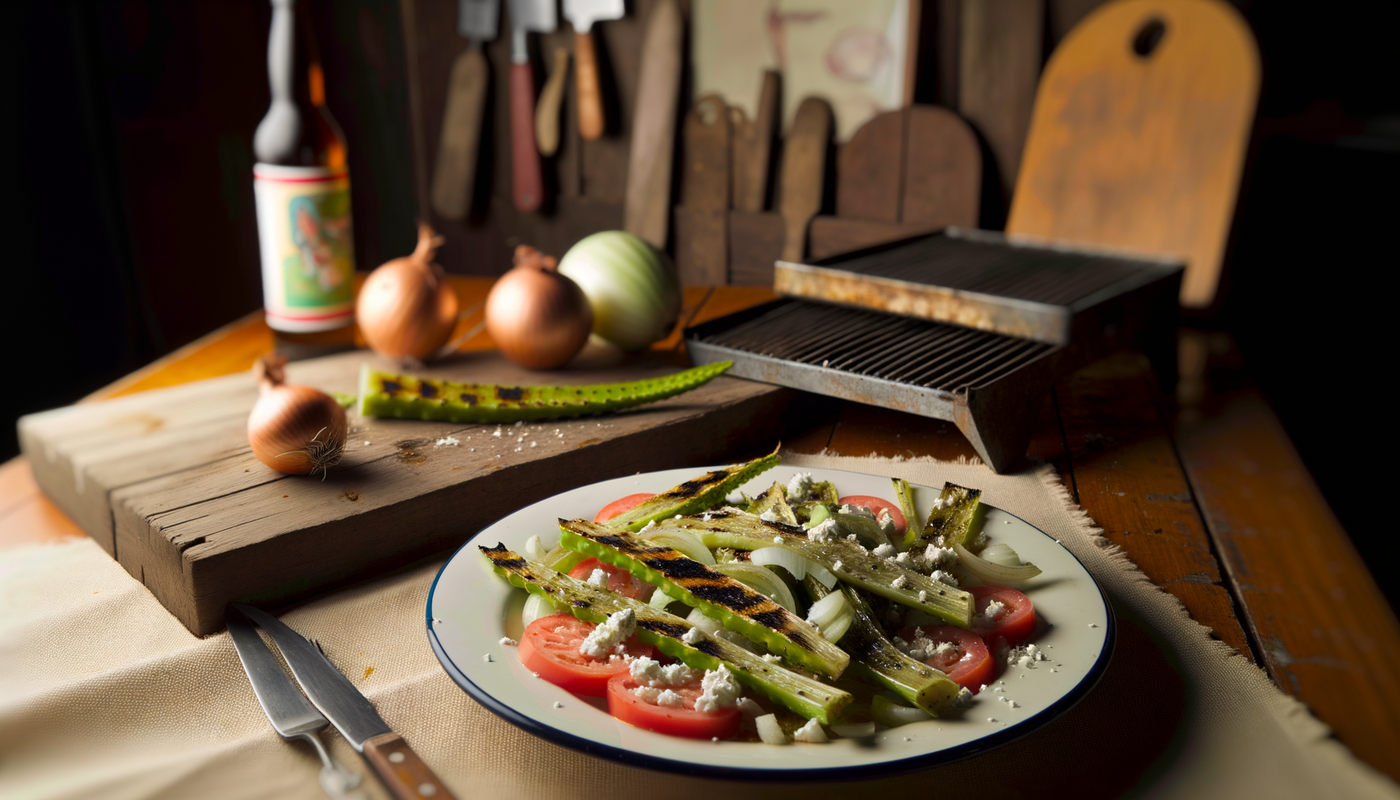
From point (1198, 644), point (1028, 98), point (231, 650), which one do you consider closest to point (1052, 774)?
point (1198, 644)

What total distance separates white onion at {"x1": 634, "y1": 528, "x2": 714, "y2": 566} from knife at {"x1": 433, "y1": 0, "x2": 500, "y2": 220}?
2193 mm

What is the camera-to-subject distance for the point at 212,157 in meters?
2.96

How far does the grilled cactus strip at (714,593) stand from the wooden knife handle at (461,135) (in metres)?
2.20

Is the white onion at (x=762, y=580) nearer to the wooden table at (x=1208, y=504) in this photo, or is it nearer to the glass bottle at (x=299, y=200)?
the wooden table at (x=1208, y=504)

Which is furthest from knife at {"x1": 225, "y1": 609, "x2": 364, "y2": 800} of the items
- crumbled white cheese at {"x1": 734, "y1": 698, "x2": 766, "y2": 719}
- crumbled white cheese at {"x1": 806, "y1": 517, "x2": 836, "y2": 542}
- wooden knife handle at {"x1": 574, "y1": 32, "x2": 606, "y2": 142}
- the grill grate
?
wooden knife handle at {"x1": 574, "y1": 32, "x2": 606, "y2": 142}

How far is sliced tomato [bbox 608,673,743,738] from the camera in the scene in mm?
600

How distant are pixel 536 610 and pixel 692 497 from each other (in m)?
0.20

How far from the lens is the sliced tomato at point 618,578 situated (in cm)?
77

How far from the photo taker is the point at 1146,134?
6.48 feet

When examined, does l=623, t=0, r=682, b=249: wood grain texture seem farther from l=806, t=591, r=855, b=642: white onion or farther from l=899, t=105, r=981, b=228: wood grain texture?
l=806, t=591, r=855, b=642: white onion

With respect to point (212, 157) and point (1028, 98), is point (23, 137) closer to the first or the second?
point (212, 157)

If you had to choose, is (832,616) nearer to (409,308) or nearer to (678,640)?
(678,640)

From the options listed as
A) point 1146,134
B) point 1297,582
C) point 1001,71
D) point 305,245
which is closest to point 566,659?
point 1297,582

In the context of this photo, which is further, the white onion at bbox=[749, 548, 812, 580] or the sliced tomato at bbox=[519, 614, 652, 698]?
the white onion at bbox=[749, 548, 812, 580]
